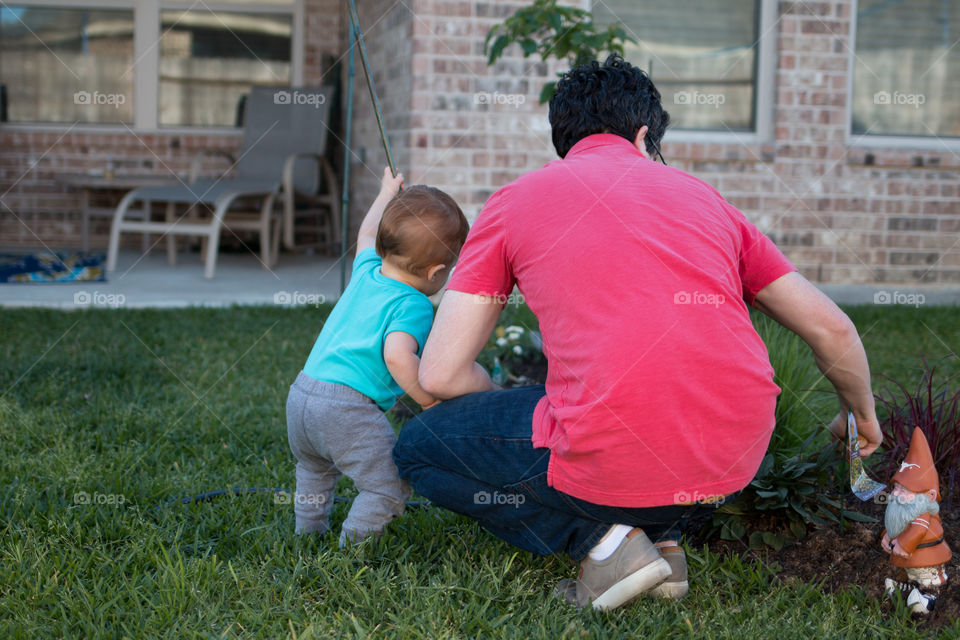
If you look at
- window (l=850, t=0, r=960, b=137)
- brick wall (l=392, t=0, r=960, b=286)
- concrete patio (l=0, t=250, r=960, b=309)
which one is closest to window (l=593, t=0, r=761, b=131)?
brick wall (l=392, t=0, r=960, b=286)

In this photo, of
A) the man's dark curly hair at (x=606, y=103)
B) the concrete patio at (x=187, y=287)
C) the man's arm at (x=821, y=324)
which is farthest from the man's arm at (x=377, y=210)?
the concrete patio at (x=187, y=287)

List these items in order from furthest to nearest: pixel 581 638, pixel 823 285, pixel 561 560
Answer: pixel 823 285
pixel 561 560
pixel 581 638

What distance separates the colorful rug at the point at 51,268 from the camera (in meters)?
5.86

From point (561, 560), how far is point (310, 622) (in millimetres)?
647

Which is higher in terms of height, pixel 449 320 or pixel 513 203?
pixel 513 203

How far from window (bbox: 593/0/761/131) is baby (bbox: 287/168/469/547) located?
13.4 feet

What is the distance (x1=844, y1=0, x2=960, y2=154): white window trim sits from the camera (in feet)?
19.0

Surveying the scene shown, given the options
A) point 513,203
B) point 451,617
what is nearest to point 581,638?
point 451,617

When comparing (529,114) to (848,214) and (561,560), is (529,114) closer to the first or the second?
(848,214)

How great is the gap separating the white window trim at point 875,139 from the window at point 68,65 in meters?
5.91

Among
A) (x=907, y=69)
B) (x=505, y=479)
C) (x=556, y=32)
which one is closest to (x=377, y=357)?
(x=505, y=479)

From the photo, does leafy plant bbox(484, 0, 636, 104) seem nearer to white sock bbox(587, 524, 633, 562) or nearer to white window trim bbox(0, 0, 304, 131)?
white sock bbox(587, 524, 633, 562)

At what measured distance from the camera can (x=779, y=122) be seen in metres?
5.70

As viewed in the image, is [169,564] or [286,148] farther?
[286,148]
